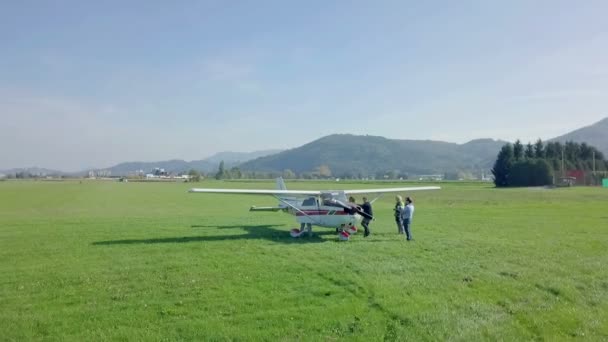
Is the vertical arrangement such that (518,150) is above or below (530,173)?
above

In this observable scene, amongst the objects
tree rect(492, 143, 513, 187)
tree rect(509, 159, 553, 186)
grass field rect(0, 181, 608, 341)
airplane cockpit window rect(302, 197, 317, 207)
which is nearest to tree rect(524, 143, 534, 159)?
tree rect(492, 143, 513, 187)

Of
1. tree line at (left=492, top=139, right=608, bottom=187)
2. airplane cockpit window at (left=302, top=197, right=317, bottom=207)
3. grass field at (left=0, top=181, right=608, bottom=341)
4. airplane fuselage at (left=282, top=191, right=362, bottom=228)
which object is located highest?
tree line at (left=492, top=139, right=608, bottom=187)

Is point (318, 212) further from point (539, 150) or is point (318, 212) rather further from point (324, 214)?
point (539, 150)

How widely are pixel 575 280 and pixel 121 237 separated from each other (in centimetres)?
1641

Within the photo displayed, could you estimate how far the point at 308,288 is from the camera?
1015 cm

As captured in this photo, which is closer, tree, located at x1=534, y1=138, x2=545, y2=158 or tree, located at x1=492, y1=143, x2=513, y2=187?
tree, located at x1=492, y1=143, x2=513, y2=187

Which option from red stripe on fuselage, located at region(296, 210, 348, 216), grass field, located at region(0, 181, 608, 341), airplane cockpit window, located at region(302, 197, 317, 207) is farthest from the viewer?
airplane cockpit window, located at region(302, 197, 317, 207)

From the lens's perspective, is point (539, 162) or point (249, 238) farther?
point (539, 162)

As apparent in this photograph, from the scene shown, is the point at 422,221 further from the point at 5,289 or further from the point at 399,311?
the point at 5,289

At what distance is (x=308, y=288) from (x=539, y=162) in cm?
9302

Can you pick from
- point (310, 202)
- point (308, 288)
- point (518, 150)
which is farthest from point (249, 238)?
point (518, 150)

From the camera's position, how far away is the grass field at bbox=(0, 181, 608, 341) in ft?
25.5

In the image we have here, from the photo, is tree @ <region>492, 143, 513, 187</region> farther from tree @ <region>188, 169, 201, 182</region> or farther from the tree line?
tree @ <region>188, 169, 201, 182</region>

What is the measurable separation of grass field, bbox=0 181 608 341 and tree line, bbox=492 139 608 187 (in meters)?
79.5
